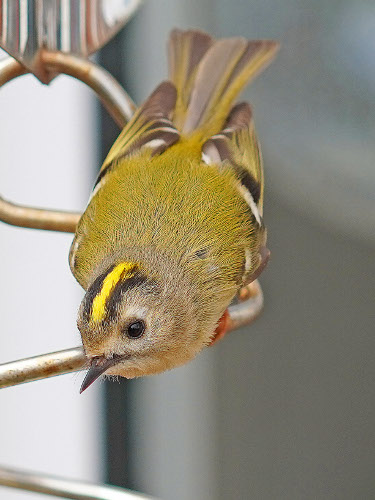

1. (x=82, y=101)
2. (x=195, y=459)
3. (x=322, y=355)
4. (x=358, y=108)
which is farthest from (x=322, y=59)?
→ (x=195, y=459)

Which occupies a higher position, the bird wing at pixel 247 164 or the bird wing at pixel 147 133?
the bird wing at pixel 147 133

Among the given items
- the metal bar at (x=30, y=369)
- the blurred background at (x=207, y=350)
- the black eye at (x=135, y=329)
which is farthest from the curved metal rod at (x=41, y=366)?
the blurred background at (x=207, y=350)

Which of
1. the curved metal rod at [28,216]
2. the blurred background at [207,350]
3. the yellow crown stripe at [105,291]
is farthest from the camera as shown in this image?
the blurred background at [207,350]

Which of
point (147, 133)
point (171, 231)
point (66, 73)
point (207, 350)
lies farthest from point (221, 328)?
point (207, 350)

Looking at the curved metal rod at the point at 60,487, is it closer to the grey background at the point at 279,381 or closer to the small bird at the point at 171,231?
the small bird at the point at 171,231

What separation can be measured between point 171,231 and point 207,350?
1451mm

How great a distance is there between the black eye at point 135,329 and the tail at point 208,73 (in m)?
0.32

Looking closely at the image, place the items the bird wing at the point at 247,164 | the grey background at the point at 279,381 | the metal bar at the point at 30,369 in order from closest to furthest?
1. the metal bar at the point at 30,369
2. the bird wing at the point at 247,164
3. the grey background at the point at 279,381

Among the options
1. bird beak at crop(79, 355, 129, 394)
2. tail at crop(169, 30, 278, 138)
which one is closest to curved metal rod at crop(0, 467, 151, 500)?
bird beak at crop(79, 355, 129, 394)

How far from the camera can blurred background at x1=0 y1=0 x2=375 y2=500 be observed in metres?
2.08

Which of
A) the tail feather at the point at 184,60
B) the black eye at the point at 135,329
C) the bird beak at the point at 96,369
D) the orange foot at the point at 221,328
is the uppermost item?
the tail feather at the point at 184,60

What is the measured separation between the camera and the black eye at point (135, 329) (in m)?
0.95

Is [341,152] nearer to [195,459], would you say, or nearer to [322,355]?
[322,355]

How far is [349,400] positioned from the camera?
242 centimetres
